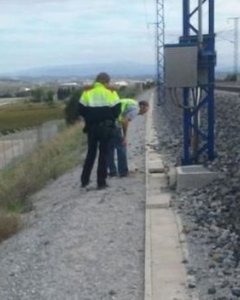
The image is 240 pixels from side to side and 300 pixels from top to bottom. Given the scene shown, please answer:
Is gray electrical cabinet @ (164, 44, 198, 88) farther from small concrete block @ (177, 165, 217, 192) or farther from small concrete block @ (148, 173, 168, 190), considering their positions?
small concrete block @ (148, 173, 168, 190)

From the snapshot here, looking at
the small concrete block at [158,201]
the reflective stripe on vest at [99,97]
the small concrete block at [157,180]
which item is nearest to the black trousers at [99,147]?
the reflective stripe on vest at [99,97]

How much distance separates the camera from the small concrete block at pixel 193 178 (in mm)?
14273

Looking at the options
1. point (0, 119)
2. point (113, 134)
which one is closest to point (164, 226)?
point (113, 134)

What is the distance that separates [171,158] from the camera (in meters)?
20.2

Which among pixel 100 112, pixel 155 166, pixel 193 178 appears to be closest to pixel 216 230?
pixel 193 178

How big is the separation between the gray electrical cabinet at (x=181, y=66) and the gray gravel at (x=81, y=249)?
201 cm

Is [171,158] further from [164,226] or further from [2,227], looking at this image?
[164,226]

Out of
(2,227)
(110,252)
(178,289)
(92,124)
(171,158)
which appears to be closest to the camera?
(178,289)

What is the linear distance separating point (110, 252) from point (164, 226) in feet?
5.42

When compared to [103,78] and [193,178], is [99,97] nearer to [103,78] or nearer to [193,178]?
[103,78]

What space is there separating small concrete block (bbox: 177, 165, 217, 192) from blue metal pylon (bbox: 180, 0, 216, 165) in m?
0.97

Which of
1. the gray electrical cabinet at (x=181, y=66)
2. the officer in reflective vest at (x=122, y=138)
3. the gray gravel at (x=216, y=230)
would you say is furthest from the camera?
the officer in reflective vest at (x=122, y=138)

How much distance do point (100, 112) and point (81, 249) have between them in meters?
4.70

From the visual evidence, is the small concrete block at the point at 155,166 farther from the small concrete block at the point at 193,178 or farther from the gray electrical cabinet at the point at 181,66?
the gray electrical cabinet at the point at 181,66
